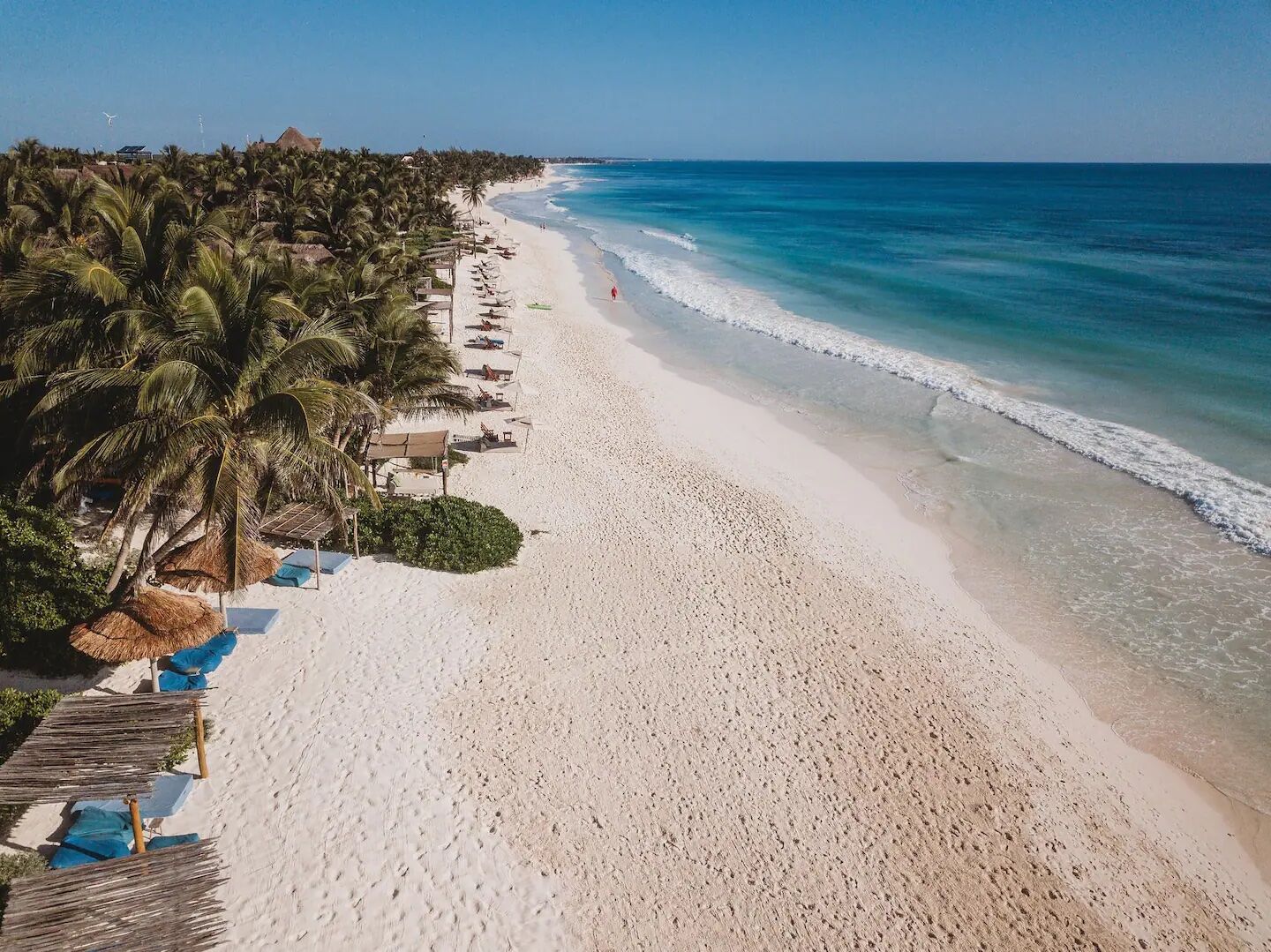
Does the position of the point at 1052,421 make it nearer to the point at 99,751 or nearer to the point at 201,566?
the point at 201,566

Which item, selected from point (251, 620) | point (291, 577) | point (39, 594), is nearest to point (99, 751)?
point (39, 594)

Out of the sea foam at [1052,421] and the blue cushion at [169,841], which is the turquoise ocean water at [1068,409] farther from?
the blue cushion at [169,841]

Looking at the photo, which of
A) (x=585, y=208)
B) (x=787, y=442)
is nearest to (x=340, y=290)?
(x=787, y=442)

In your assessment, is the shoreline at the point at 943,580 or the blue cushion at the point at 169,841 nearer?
the blue cushion at the point at 169,841

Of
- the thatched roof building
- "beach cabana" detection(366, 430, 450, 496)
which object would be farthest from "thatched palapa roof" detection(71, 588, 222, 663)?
the thatched roof building

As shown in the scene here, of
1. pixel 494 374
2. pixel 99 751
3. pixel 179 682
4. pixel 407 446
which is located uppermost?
pixel 494 374

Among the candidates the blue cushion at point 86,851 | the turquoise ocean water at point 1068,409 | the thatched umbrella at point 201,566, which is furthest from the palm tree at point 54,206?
the turquoise ocean water at point 1068,409
